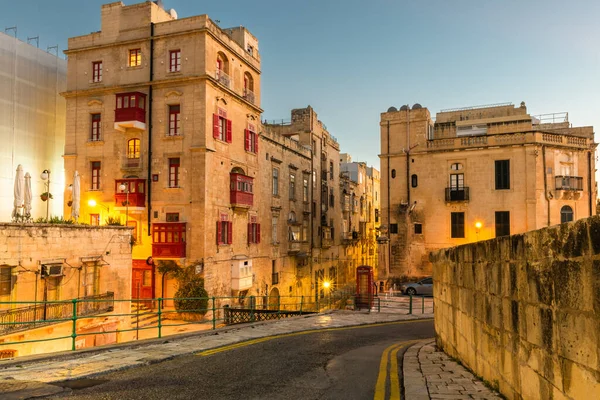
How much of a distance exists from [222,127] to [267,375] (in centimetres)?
2439

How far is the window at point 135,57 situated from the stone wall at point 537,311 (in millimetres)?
27995

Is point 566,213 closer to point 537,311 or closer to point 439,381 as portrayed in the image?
point 439,381

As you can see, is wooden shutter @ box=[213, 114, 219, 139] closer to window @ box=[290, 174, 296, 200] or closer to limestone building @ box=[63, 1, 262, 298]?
limestone building @ box=[63, 1, 262, 298]

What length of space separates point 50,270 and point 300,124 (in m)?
31.4

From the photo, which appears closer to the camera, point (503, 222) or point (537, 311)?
point (537, 311)

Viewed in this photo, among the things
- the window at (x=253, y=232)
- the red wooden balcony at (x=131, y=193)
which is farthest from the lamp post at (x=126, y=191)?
the window at (x=253, y=232)

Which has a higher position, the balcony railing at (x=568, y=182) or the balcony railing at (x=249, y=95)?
the balcony railing at (x=249, y=95)

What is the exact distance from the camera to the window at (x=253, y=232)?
115 ft

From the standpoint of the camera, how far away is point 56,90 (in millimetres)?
36375

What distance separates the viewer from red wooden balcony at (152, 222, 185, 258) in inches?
1140

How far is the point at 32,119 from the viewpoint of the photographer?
113 ft

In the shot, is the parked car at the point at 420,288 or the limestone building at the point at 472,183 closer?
the parked car at the point at 420,288

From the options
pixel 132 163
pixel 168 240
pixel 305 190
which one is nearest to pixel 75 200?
pixel 168 240

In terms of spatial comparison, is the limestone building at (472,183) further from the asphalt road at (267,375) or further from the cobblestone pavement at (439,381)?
the cobblestone pavement at (439,381)
